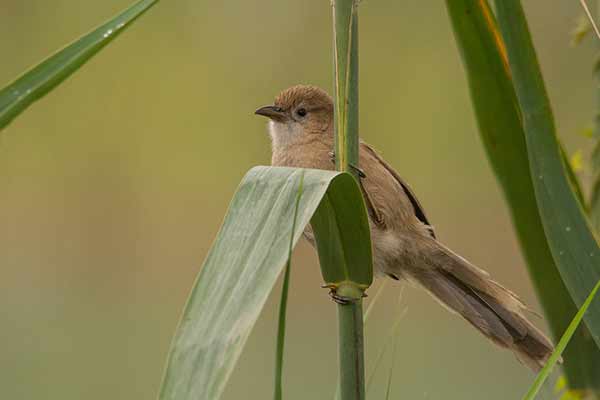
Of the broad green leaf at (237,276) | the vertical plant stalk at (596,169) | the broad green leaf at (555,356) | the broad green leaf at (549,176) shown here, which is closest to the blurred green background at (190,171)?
the vertical plant stalk at (596,169)

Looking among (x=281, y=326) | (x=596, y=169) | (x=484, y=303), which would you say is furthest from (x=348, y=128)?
(x=484, y=303)

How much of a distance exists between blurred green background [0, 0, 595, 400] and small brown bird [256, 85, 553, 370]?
2118mm

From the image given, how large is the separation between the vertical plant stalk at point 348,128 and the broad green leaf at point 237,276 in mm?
155

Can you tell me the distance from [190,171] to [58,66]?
5.29m

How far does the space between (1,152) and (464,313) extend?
4.73m

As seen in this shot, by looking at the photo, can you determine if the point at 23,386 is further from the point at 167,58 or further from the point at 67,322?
the point at 167,58

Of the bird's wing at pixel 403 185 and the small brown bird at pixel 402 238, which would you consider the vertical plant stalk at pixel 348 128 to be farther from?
the bird's wing at pixel 403 185

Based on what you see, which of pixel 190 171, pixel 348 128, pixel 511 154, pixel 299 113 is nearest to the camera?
pixel 348 128

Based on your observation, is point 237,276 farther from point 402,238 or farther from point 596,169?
point 402,238

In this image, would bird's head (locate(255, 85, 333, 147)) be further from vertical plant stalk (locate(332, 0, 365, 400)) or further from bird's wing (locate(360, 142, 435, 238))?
vertical plant stalk (locate(332, 0, 365, 400))

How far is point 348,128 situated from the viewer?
6.12ft

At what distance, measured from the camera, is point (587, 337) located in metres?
2.18

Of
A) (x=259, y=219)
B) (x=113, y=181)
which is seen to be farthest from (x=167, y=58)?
(x=259, y=219)

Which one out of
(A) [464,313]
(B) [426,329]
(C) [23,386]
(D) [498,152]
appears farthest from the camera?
(B) [426,329]
